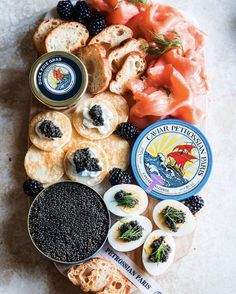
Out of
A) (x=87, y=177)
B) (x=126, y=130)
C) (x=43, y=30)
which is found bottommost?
(x=87, y=177)

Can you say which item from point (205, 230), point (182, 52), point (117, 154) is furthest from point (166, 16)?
point (205, 230)

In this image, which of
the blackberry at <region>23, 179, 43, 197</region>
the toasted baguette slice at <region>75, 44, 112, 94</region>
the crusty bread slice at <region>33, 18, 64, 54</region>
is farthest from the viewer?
the crusty bread slice at <region>33, 18, 64, 54</region>

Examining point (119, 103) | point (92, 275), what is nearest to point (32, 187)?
point (92, 275)

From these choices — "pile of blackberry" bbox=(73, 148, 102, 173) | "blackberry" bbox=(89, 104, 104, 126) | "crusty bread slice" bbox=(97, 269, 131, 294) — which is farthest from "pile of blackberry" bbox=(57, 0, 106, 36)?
"crusty bread slice" bbox=(97, 269, 131, 294)

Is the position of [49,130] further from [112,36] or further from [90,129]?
[112,36]

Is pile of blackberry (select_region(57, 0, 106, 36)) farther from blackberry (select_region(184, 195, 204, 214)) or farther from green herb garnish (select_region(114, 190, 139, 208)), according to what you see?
blackberry (select_region(184, 195, 204, 214))

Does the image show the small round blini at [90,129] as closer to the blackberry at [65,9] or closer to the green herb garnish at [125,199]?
the green herb garnish at [125,199]
